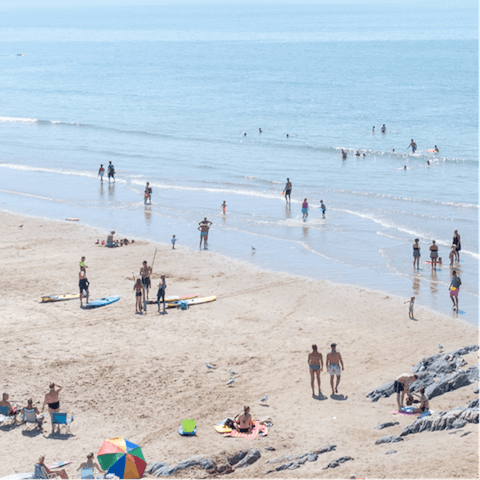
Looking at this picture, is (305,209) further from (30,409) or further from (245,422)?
(30,409)

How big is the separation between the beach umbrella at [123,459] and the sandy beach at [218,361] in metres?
0.67

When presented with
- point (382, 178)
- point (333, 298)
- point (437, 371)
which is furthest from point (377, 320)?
point (382, 178)

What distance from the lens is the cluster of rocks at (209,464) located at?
11828mm

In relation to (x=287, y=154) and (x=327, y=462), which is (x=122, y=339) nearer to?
(x=327, y=462)

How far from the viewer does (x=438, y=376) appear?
50.2 ft

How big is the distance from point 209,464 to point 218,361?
506 cm

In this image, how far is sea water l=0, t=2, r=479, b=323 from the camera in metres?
28.2

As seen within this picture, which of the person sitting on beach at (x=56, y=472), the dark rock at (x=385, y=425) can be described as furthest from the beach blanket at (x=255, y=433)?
the person sitting on beach at (x=56, y=472)

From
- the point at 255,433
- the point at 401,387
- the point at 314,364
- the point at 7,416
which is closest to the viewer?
the point at 255,433

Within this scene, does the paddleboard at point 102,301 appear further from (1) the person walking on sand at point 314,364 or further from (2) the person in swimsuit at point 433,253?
(2) the person in swimsuit at point 433,253

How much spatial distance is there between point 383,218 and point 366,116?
34.2 m

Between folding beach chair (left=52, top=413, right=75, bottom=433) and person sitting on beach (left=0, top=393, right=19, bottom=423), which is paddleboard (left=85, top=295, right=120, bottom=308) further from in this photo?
folding beach chair (left=52, top=413, right=75, bottom=433)

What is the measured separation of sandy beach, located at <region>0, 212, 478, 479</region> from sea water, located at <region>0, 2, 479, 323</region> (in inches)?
78.7

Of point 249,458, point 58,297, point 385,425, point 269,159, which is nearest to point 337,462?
point 249,458
